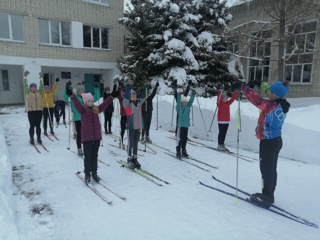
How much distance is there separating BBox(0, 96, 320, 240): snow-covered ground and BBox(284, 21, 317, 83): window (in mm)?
3624

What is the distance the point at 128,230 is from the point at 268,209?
227 cm

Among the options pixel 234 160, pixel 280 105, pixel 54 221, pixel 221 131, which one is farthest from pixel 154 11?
pixel 54 221

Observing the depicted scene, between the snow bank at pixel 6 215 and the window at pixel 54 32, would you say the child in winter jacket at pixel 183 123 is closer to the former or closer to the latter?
the snow bank at pixel 6 215

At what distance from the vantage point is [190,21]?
13125 mm

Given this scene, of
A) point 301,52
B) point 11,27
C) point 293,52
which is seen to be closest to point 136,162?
point 293,52

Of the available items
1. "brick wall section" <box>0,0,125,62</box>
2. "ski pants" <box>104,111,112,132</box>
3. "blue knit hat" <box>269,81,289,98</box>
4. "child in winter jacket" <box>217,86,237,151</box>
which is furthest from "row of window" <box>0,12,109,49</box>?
"blue knit hat" <box>269,81,289,98</box>

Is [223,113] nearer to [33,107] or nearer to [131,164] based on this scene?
[131,164]

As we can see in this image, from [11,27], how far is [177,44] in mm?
10337

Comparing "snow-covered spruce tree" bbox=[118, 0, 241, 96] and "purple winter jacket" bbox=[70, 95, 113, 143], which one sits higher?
"snow-covered spruce tree" bbox=[118, 0, 241, 96]

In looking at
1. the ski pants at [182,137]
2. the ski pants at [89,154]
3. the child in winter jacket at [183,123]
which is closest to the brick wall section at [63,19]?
the child in winter jacket at [183,123]

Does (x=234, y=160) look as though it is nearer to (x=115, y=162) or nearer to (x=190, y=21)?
(x=115, y=162)

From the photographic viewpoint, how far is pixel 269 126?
3570mm

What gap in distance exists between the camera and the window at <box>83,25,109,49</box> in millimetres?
16805

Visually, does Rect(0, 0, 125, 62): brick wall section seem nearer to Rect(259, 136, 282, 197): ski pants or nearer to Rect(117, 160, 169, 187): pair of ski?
Rect(117, 160, 169, 187): pair of ski
